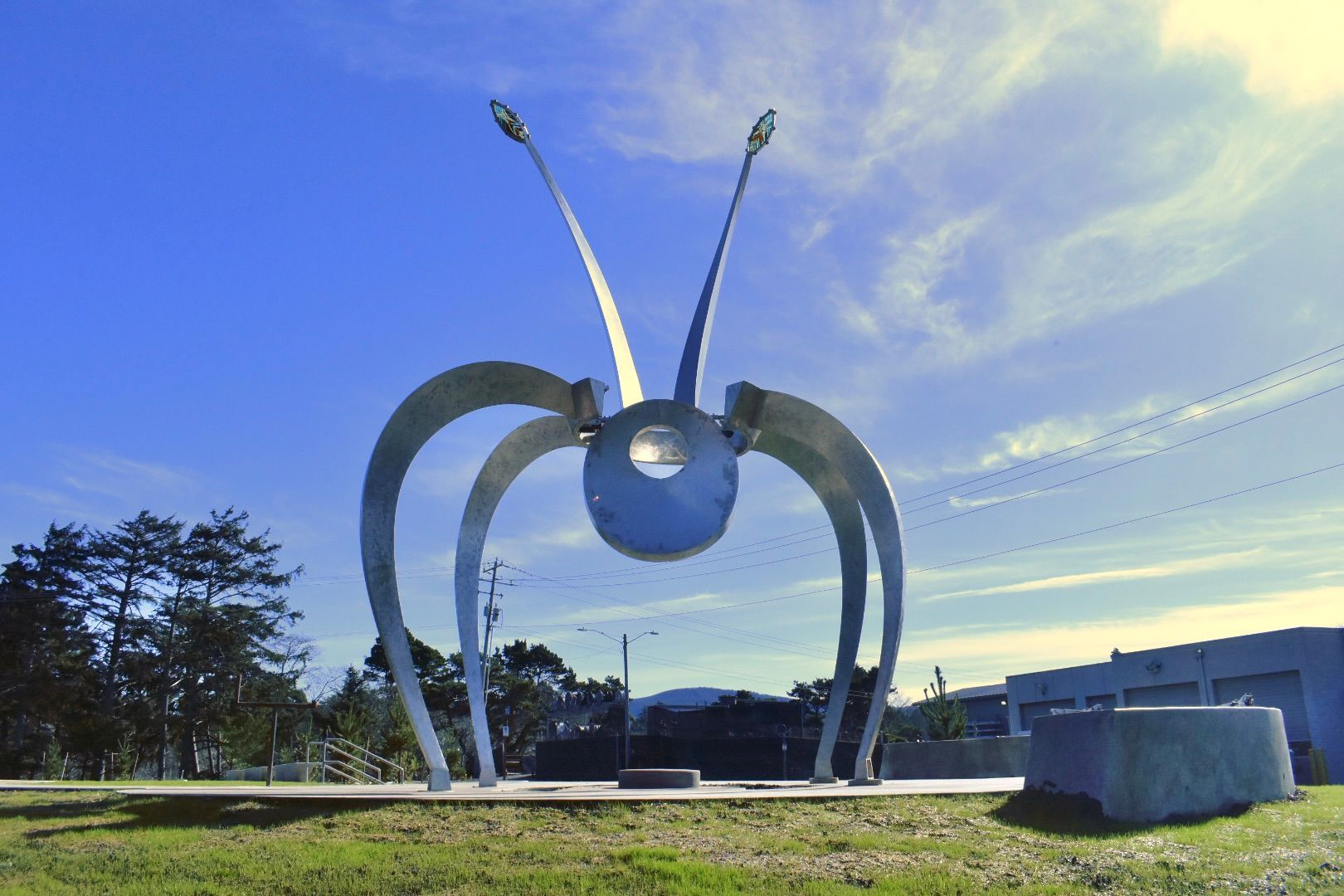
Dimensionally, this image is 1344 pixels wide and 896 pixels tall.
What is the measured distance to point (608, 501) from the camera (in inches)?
613

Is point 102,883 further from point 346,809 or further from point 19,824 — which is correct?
point 19,824

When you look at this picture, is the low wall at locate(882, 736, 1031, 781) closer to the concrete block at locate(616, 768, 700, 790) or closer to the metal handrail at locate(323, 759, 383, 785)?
the concrete block at locate(616, 768, 700, 790)

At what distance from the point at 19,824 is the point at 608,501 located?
9.06 m

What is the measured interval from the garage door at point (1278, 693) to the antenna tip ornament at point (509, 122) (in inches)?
1286

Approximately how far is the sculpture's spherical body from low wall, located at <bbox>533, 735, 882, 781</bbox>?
61.3 ft

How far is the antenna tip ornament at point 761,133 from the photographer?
21188 millimetres

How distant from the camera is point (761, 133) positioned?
69.7 ft

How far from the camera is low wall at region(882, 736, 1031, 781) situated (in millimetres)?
19125

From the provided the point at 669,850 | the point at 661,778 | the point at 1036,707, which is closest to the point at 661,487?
the point at 661,778

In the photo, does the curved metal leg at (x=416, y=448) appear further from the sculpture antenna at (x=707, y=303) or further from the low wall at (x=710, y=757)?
the low wall at (x=710, y=757)

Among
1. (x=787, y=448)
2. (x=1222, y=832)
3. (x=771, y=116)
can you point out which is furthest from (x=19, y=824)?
(x=771, y=116)

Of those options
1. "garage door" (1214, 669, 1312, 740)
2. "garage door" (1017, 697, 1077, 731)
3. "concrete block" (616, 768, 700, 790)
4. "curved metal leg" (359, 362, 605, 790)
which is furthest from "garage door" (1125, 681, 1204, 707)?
"curved metal leg" (359, 362, 605, 790)

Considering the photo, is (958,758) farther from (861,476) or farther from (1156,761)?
(1156,761)

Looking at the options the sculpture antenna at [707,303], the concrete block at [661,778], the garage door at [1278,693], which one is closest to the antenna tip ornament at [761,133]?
the sculpture antenna at [707,303]
